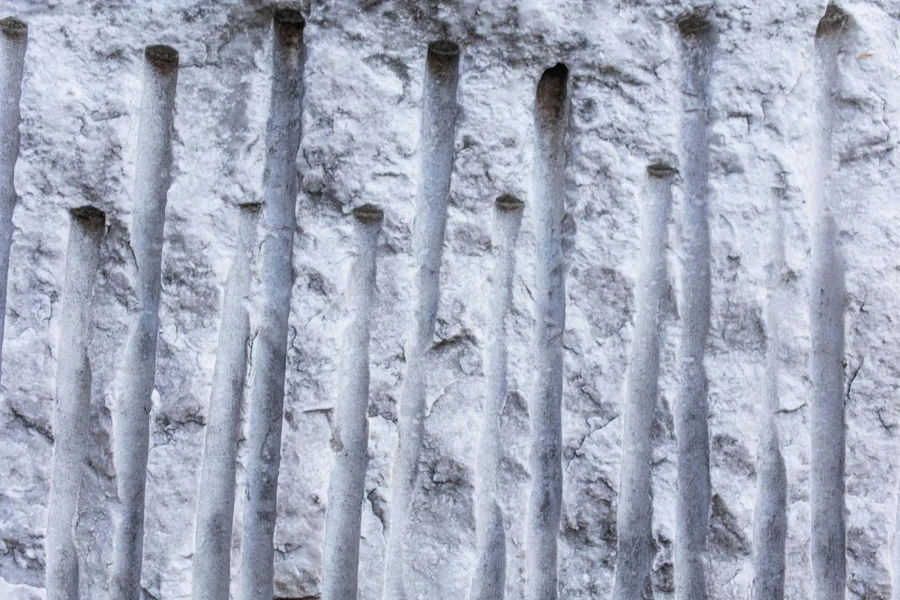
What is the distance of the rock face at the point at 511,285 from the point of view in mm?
796

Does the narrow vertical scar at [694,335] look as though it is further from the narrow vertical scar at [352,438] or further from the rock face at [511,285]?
the narrow vertical scar at [352,438]

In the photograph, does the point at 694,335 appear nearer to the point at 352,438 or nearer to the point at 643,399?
the point at 643,399

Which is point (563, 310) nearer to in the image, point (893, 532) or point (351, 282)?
point (351, 282)

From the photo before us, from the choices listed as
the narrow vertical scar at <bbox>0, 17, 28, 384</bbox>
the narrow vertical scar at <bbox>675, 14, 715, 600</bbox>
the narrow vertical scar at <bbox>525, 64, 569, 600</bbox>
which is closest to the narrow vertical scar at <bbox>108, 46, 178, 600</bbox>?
the narrow vertical scar at <bbox>0, 17, 28, 384</bbox>

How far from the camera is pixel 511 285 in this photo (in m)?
0.81

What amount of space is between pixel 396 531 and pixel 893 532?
17.4 inches

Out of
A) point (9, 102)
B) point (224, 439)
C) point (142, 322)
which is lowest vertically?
point (224, 439)

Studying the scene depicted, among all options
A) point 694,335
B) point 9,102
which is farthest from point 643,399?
point 9,102

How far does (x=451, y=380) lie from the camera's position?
2.64 ft

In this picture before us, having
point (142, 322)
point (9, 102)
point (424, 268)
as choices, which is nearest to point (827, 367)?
point (424, 268)

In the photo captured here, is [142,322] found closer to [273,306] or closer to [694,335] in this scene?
[273,306]

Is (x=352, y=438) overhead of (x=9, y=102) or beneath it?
beneath

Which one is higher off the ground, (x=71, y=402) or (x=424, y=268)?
(x=424, y=268)

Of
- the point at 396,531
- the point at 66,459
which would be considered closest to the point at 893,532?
the point at 396,531
